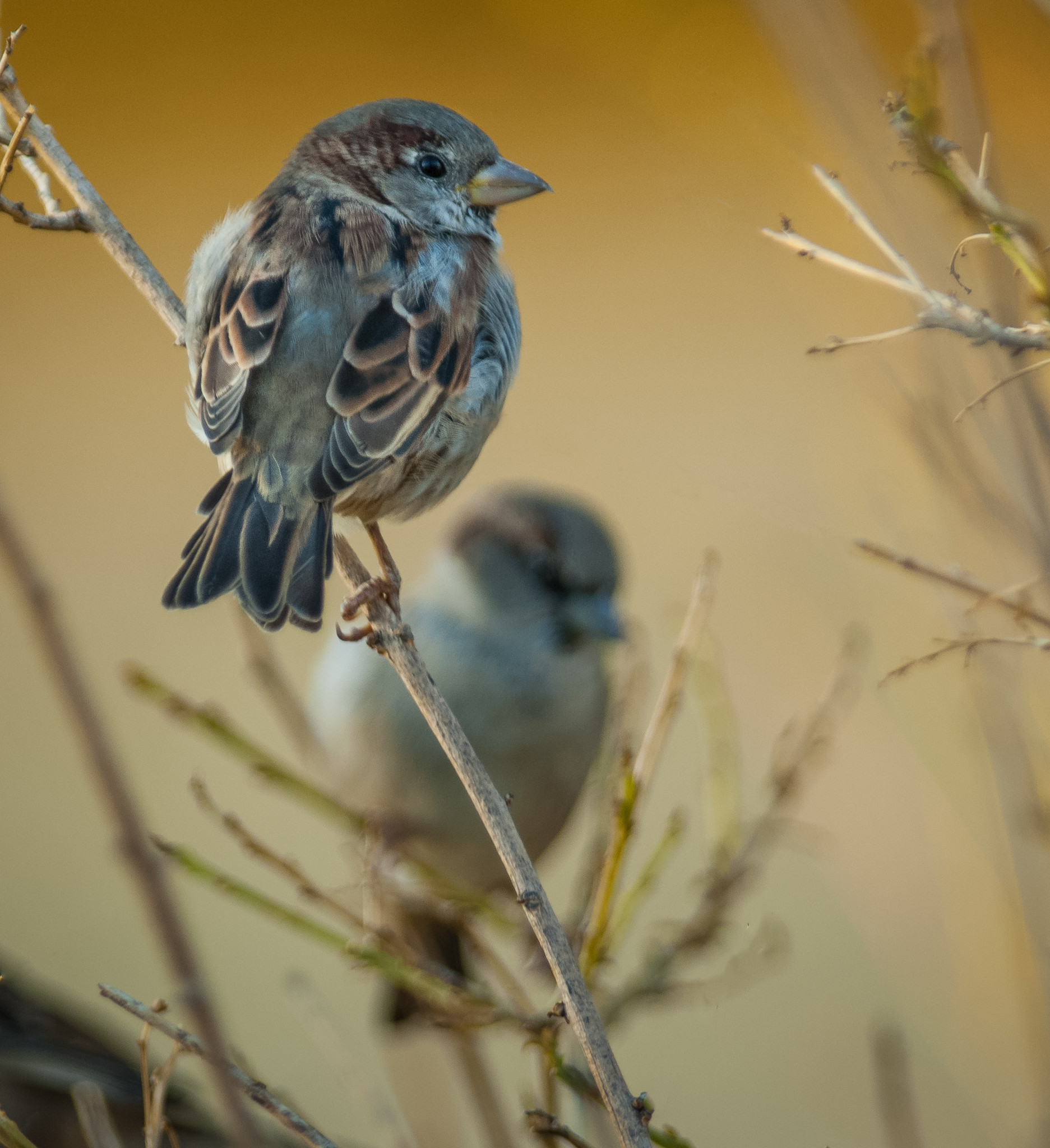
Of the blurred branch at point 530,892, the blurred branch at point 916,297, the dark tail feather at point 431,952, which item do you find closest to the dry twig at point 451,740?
the blurred branch at point 530,892

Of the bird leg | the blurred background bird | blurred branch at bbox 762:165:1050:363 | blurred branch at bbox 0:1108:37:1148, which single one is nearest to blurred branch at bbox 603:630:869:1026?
the bird leg

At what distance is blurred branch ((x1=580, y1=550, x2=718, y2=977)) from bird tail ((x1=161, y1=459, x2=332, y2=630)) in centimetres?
39

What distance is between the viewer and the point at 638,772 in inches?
54.0

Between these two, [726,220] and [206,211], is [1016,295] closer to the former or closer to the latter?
[726,220]

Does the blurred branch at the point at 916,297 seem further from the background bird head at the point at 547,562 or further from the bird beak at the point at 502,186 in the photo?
the background bird head at the point at 547,562

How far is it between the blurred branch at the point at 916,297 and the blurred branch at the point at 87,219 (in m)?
0.79

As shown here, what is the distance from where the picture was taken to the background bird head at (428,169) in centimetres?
188

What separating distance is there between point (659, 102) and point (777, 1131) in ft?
8.90

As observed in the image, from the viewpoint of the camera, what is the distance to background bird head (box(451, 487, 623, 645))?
276 cm

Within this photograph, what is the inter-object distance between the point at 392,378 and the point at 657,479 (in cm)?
251

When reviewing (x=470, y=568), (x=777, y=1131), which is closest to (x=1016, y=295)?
(x=470, y=568)

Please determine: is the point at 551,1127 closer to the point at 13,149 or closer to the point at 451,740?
the point at 451,740

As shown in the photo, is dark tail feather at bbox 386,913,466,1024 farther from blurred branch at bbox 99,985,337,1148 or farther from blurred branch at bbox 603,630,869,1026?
blurred branch at bbox 99,985,337,1148

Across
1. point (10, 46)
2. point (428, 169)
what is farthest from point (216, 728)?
point (428, 169)
